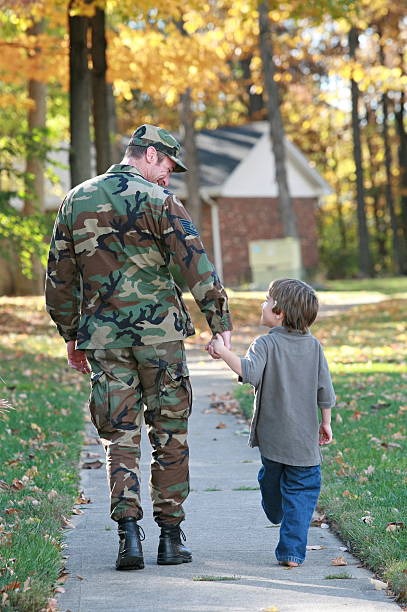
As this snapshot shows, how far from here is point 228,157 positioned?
41.3 meters

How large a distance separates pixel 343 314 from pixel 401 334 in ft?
16.5

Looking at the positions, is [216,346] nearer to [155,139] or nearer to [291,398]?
[291,398]

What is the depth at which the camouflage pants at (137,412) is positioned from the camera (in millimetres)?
5152

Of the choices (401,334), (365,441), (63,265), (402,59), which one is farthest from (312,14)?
(402,59)

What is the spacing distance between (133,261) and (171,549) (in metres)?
1.43

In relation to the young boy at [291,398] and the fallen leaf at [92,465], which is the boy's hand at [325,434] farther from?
the fallen leaf at [92,465]

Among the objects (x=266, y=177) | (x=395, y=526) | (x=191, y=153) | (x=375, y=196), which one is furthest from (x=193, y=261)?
(x=375, y=196)

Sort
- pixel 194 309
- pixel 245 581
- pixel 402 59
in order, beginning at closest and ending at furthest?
pixel 245 581, pixel 194 309, pixel 402 59

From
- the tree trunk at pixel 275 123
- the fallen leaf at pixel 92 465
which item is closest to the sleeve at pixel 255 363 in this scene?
the fallen leaf at pixel 92 465

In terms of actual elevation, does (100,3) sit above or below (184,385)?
above

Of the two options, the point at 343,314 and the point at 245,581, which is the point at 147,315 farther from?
the point at 343,314

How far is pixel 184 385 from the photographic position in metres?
5.23

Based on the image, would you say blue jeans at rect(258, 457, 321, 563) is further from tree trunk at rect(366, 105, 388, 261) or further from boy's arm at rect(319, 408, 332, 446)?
tree trunk at rect(366, 105, 388, 261)

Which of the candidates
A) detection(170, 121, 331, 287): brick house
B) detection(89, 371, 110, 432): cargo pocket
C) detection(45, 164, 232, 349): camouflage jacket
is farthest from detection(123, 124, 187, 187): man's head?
detection(170, 121, 331, 287): brick house
